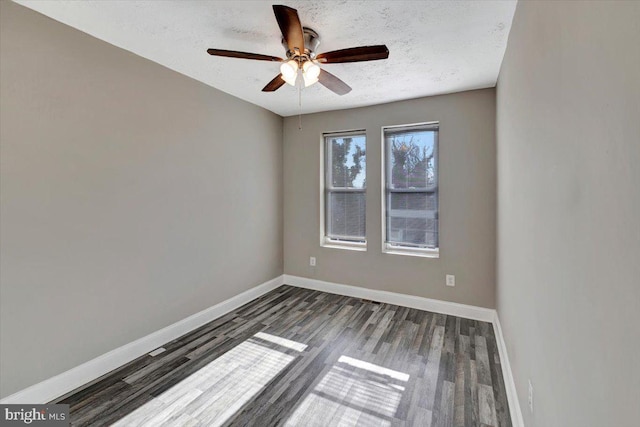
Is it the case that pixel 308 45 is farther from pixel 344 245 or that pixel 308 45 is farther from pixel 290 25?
pixel 344 245

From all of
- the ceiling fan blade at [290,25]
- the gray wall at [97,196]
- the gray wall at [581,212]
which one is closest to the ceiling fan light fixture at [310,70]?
the ceiling fan blade at [290,25]

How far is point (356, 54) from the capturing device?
6.08ft

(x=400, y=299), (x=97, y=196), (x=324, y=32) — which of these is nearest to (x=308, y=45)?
(x=324, y=32)

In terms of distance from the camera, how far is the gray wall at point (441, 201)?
10.2 ft

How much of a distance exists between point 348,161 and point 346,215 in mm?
771

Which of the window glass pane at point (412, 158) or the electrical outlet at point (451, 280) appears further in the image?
the window glass pane at point (412, 158)

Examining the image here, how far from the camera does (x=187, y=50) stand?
2311mm

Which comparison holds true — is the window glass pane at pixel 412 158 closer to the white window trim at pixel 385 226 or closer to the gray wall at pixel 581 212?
the white window trim at pixel 385 226

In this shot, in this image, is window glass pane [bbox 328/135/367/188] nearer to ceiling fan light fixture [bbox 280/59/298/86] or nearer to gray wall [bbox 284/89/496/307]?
gray wall [bbox 284/89/496/307]

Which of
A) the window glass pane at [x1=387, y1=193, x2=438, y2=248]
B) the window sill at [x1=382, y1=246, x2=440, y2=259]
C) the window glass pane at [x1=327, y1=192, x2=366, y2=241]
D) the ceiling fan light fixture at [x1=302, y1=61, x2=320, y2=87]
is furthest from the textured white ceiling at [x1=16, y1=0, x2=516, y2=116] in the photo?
the window sill at [x1=382, y1=246, x2=440, y2=259]

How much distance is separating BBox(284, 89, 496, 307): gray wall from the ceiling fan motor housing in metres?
1.72

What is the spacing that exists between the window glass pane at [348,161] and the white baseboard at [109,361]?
2174mm

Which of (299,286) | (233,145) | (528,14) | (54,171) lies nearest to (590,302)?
(528,14)

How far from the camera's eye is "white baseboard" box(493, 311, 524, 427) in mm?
1676
